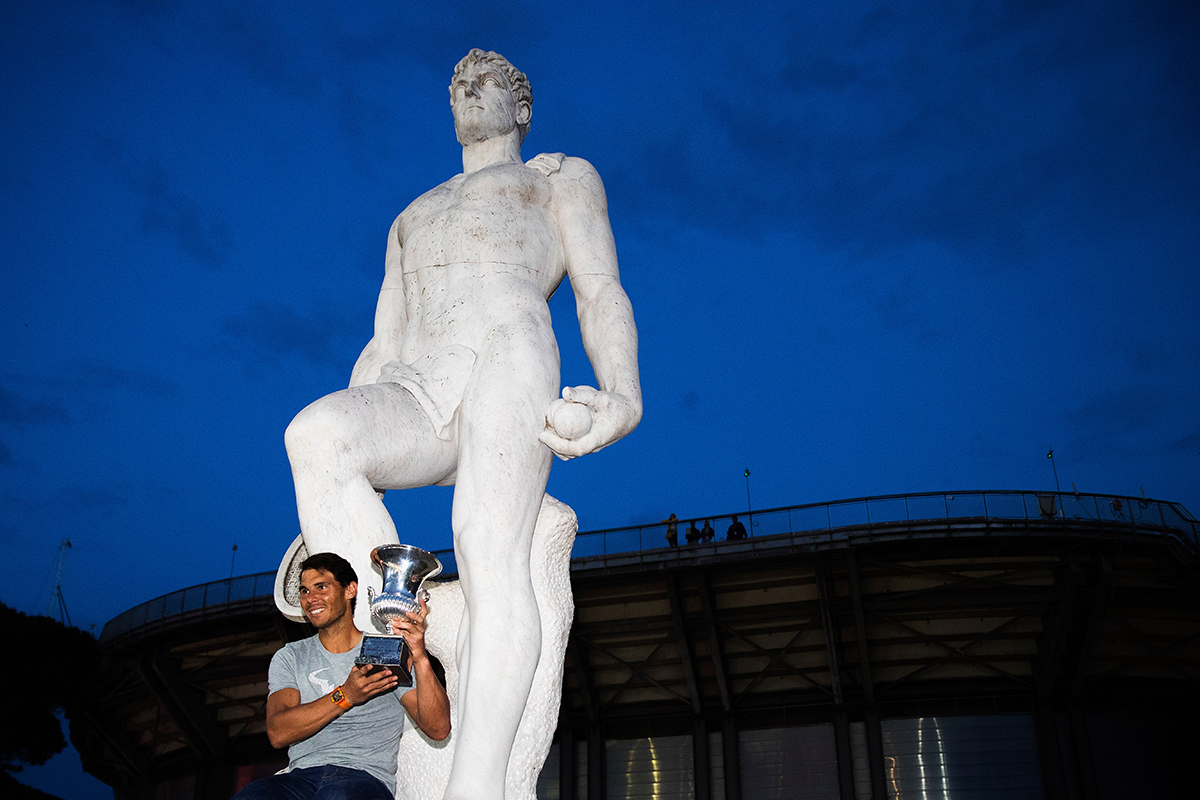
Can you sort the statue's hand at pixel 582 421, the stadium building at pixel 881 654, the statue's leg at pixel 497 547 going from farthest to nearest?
the stadium building at pixel 881 654 → the statue's hand at pixel 582 421 → the statue's leg at pixel 497 547

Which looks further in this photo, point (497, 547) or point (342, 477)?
point (497, 547)

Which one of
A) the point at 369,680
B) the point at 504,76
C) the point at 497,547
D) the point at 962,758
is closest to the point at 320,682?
the point at 369,680

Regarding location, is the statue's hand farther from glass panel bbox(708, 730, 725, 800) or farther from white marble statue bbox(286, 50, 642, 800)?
glass panel bbox(708, 730, 725, 800)

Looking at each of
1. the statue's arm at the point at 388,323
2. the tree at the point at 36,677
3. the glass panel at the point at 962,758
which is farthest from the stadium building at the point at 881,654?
the statue's arm at the point at 388,323

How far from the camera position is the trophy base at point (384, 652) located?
83.1 inches

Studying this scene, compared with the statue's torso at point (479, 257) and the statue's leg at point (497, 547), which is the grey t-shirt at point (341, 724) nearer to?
the statue's leg at point (497, 547)

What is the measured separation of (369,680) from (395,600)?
7.7 inches

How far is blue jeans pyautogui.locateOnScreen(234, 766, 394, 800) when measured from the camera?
7.45 ft

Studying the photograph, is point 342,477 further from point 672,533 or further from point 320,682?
point 672,533

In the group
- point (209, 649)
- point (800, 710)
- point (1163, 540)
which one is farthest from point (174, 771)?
point (1163, 540)

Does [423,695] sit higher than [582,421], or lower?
lower

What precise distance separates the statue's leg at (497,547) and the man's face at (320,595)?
0.41m

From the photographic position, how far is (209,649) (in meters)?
20.8

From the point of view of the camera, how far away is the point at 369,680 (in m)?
2.16
